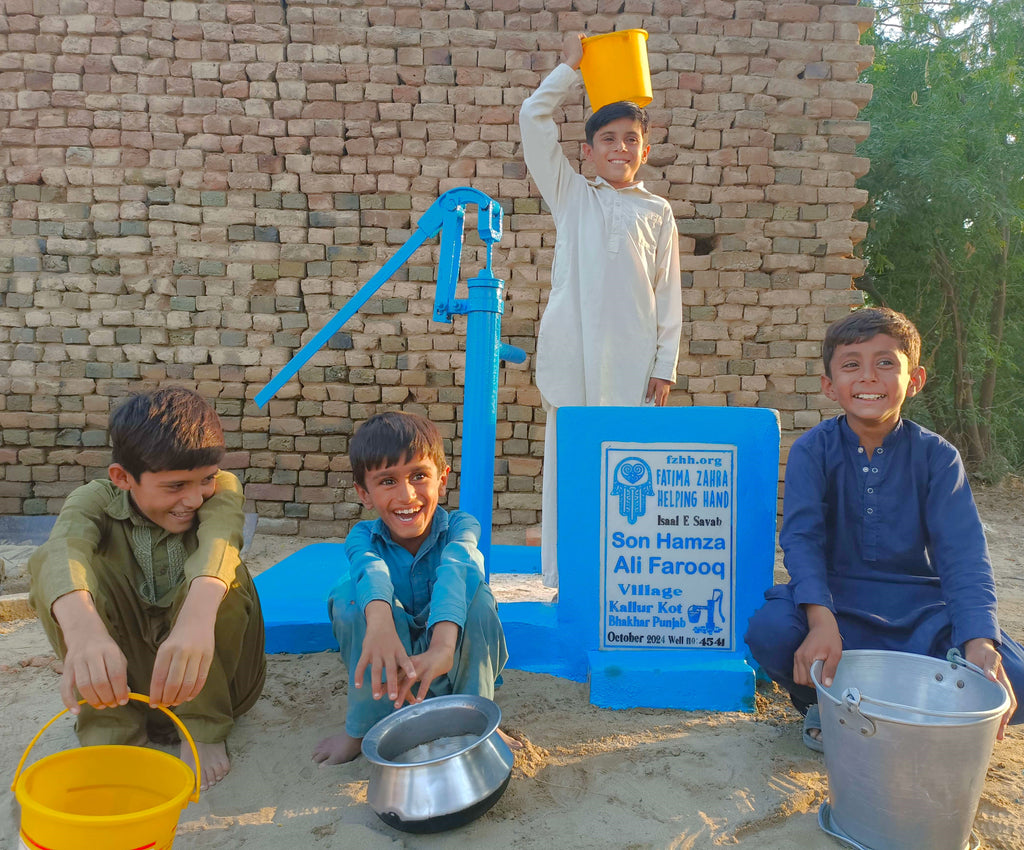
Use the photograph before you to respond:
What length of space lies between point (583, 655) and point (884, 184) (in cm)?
569

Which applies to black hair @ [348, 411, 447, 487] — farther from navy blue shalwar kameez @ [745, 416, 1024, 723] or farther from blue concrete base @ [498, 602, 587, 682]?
navy blue shalwar kameez @ [745, 416, 1024, 723]

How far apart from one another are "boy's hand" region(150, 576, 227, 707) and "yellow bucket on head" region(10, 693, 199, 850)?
2.5 inches

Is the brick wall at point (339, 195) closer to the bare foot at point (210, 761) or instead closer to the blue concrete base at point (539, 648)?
the blue concrete base at point (539, 648)

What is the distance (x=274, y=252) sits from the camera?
451 cm

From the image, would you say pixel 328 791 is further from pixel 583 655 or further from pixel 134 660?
pixel 583 655

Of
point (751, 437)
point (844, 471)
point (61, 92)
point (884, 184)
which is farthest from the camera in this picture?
point (884, 184)

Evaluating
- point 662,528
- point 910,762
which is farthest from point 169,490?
point 910,762

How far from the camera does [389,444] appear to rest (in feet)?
5.95

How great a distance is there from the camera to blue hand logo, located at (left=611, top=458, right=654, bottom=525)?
2.26m

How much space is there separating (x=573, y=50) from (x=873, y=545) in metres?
1.81

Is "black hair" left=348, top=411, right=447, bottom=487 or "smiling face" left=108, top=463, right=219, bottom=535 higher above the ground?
"black hair" left=348, top=411, right=447, bottom=487

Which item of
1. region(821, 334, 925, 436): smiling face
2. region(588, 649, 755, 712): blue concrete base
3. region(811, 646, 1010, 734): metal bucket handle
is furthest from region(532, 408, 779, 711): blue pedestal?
region(811, 646, 1010, 734): metal bucket handle

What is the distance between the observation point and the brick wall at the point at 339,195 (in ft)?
14.5

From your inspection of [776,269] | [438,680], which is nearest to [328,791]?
[438,680]
